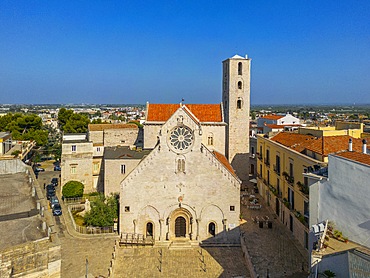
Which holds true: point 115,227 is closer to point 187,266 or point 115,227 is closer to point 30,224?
point 187,266

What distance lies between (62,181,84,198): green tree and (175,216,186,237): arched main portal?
52.2 ft

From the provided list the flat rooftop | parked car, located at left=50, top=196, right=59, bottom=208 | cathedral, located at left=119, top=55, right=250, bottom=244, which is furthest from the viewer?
parked car, located at left=50, top=196, right=59, bottom=208

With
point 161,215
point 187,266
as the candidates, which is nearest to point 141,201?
point 161,215

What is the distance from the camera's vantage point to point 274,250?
2723 centimetres

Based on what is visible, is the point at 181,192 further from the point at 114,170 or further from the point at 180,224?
the point at 114,170

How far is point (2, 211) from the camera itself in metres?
19.8

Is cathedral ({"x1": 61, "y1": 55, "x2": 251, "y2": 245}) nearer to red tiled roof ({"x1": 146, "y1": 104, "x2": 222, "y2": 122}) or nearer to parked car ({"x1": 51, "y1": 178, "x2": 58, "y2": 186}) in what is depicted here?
red tiled roof ({"x1": 146, "y1": 104, "x2": 222, "y2": 122})

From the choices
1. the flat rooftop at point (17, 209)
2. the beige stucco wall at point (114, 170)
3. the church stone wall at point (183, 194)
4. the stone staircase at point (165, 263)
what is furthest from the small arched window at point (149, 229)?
the flat rooftop at point (17, 209)

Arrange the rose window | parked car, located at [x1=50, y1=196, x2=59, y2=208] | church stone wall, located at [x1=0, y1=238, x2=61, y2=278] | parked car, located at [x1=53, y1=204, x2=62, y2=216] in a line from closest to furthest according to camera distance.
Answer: church stone wall, located at [x1=0, y1=238, x2=61, y2=278], the rose window, parked car, located at [x1=53, y1=204, x2=62, y2=216], parked car, located at [x1=50, y1=196, x2=59, y2=208]

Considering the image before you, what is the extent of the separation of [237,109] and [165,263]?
25.6m

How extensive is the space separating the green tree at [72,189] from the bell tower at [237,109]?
67.2 ft

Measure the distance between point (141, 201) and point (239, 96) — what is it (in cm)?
2260

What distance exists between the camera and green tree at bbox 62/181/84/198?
39469mm

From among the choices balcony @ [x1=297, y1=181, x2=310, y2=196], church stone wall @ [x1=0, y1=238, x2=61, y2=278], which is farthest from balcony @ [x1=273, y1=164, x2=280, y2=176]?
church stone wall @ [x1=0, y1=238, x2=61, y2=278]
